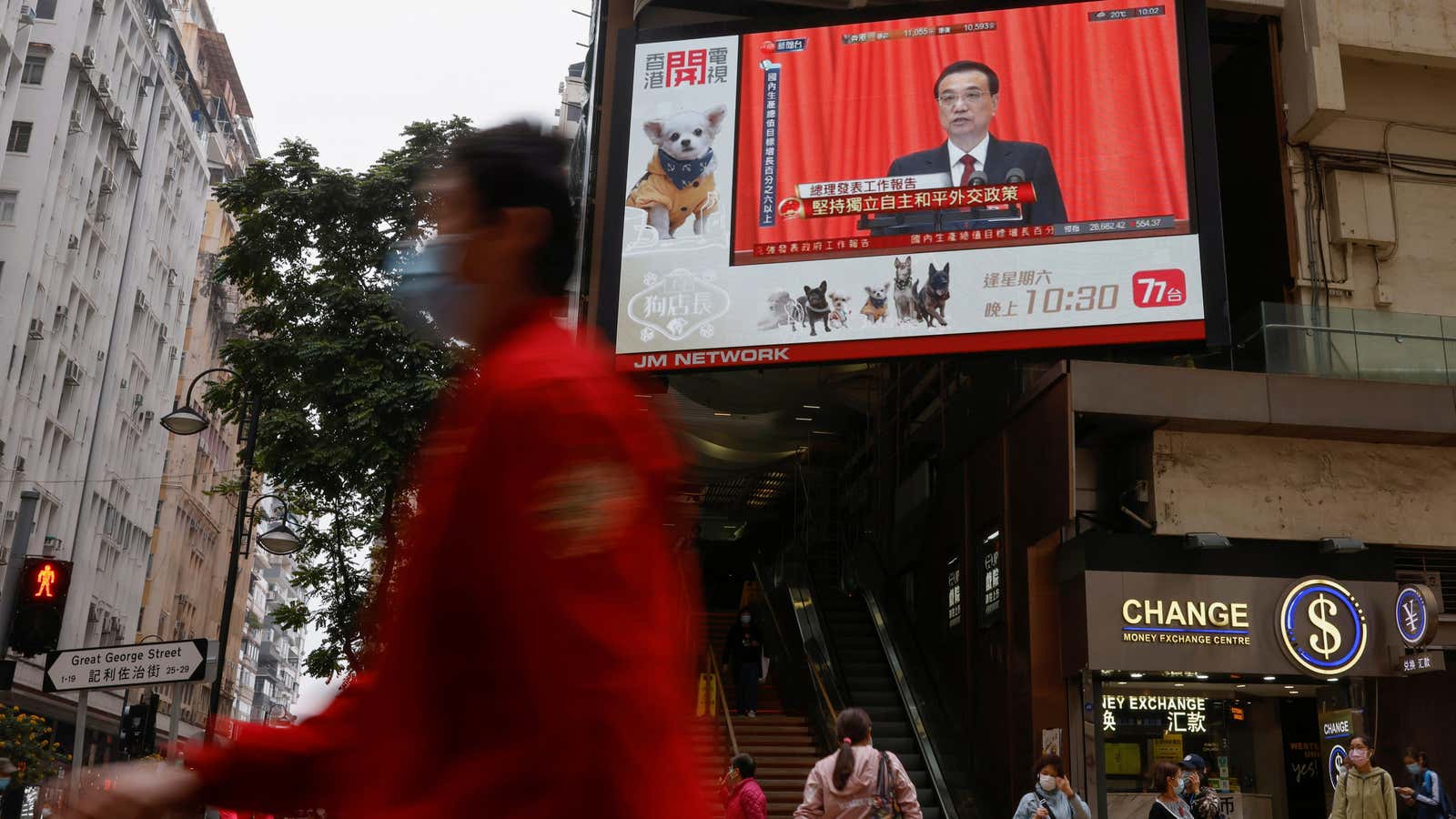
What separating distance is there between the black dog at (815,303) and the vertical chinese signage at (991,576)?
3.65 meters

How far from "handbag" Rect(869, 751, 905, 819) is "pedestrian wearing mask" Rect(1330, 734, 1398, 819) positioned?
5815 millimetres

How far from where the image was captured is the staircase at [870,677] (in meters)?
15.5

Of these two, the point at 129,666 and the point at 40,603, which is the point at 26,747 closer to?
the point at 40,603

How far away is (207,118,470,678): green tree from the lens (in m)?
19.1

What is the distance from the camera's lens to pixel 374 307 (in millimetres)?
20156

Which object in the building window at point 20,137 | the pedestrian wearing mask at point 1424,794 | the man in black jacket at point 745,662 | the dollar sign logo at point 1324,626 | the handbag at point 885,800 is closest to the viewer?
the handbag at point 885,800

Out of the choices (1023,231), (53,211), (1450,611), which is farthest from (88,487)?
(1450,611)

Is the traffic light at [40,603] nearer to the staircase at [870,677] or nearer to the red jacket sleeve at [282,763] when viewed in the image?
the staircase at [870,677]

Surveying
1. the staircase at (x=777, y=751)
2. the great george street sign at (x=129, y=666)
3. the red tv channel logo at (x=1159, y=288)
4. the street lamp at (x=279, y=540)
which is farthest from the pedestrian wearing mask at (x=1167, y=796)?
the street lamp at (x=279, y=540)

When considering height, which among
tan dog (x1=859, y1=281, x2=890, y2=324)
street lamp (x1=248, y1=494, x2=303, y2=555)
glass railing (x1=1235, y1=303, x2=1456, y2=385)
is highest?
tan dog (x1=859, y1=281, x2=890, y2=324)

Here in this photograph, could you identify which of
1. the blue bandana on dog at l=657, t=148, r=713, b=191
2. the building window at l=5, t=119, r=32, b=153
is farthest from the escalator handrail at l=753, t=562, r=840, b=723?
the building window at l=5, t=119, r=32, b=153

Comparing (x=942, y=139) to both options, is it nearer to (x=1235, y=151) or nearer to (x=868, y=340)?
(x=868, y=340)

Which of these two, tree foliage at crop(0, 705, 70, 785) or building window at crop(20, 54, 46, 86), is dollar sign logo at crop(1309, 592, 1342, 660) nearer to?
tree foliage at crop(0, 705, 70, 785)

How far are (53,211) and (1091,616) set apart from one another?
3723 centimetres
